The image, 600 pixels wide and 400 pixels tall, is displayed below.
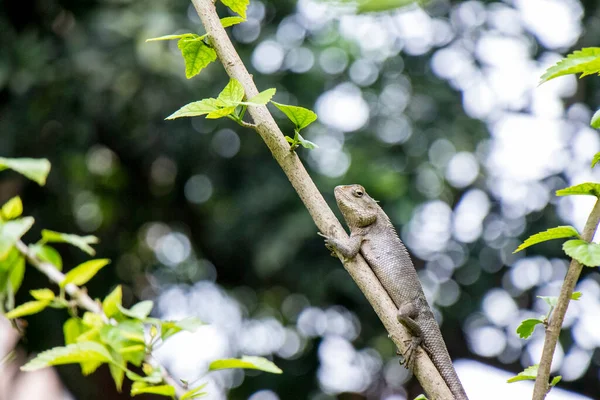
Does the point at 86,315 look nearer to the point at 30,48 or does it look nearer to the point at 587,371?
the point at 30,48

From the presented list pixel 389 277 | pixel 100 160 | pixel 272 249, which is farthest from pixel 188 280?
pixel 389 277

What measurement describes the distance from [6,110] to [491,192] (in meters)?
5.63

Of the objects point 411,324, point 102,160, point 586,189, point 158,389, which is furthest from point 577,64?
point 102,160

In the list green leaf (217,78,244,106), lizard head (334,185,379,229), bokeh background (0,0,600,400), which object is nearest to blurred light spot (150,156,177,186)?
bokeh background (0,0,600,400)

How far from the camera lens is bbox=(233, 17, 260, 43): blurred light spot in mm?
7941

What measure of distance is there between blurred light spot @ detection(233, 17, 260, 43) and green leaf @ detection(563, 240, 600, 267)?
22.5 ft

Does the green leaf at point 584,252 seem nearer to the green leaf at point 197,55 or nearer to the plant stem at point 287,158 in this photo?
the plant stem at point 287,158

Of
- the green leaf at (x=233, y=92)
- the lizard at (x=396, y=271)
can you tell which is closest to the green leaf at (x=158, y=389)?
the green leaf at (x=233, y=92)

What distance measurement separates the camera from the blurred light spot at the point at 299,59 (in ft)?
25.8

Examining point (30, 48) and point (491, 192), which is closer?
point (30, 48)

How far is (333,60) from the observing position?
8.02m

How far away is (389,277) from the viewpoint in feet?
11.7

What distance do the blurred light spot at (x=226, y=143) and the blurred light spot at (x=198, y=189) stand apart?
0.52 metres

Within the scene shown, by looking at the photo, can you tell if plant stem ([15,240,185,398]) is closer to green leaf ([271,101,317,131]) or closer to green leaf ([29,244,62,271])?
green leaf ([29,244,62,271])
